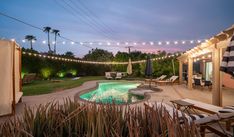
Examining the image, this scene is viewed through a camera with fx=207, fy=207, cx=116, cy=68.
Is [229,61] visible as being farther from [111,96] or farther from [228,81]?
[228,81]

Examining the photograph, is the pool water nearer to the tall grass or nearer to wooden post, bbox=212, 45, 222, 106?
the tall grass

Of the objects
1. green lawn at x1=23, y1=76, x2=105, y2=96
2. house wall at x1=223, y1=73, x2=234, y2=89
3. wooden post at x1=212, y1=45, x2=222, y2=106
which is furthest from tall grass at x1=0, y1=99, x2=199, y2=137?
house wall at x1=223, y1=73, x2=234, y2=89

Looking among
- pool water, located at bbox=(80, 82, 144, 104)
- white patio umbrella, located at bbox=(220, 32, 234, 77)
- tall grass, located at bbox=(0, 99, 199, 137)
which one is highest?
white patio umbrella, located at bbox=(220, 32, 234, 77)

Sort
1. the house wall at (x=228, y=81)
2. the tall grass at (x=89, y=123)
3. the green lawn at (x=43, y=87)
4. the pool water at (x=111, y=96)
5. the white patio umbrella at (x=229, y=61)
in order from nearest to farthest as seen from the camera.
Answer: the tall grass at (x=89, y=123) < the pool water at (x=111, y=96) < the white patio umbrella at (x=229, y=61) < the green lawn at (x=43, y=87) < the house wall at (x=228, y=81)

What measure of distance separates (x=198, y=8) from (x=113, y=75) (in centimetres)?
1535

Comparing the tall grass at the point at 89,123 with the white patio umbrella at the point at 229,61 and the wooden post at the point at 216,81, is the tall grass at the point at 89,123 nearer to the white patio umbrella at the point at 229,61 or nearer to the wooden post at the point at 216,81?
the white patio umbrella at the point at 229,61

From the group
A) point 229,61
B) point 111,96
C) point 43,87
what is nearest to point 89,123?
point 111,96

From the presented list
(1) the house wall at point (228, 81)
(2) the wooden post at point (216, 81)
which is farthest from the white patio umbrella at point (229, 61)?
(1) the house wall at point (228, 81)

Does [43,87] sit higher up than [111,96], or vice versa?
[111,96]

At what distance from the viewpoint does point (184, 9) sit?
2748 cm

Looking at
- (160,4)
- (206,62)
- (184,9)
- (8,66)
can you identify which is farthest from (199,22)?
(8,66)

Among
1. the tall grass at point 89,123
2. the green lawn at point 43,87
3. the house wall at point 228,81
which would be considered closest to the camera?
the tall grass at point 89,123

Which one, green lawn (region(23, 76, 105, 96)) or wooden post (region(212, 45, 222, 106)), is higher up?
wooden post (region(212, 45, 222, 106))

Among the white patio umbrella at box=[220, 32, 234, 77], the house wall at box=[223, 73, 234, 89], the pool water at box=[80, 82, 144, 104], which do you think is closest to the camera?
the pool water at box=[80, 82, 144, 104]
